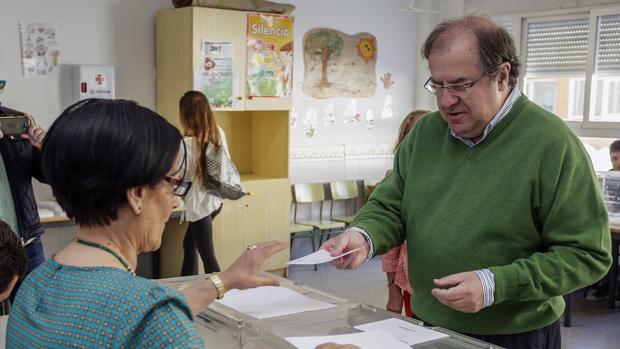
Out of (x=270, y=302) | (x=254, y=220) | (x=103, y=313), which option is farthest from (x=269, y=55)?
(x=103, y=313)

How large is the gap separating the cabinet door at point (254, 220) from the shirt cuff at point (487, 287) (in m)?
4.22

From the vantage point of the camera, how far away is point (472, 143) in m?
1.97

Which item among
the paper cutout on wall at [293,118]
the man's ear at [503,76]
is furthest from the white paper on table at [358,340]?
the paper cutout on wall at [293,118]

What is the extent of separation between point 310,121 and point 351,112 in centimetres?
51

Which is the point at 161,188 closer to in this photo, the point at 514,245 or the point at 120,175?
the point at 120,175

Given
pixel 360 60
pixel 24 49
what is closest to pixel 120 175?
pixel 24 49

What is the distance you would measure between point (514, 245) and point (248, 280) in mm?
708

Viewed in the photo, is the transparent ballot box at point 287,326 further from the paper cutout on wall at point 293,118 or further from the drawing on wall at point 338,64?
the drawing on wall at point 338,64

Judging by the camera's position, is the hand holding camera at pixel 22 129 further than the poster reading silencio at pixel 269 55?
No

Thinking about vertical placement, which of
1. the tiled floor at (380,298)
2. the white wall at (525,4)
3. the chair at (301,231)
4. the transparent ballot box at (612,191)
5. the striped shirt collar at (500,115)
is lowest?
the tiled floor at (380,298)

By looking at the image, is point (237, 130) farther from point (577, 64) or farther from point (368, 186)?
point (577, 64)

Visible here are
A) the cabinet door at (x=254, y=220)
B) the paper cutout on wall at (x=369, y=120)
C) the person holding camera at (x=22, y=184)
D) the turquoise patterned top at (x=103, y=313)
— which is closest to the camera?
the turquoise patterned top at (x=103, y=313)

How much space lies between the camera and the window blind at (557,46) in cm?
661

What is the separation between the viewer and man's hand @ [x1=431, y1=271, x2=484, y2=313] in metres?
1.69
